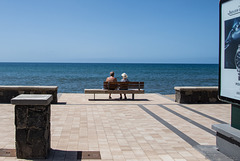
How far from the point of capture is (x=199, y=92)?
1167 cm

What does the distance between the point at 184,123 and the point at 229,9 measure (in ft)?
12.1

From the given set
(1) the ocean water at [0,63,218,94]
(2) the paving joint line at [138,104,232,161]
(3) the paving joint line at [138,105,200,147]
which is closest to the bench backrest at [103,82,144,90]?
(3) the paving joint line at [138,105,200,147]

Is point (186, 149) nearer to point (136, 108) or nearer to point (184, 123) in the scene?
point (184, 123)

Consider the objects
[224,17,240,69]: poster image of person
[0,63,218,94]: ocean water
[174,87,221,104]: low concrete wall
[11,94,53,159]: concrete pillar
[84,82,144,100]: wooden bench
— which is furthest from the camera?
[0,63,218,94]: ocean water

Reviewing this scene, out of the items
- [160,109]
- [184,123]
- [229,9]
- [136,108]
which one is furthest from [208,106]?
[229,9]

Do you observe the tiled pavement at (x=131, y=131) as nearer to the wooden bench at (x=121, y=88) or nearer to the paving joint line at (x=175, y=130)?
the paving joint line at (x=175, y=130)

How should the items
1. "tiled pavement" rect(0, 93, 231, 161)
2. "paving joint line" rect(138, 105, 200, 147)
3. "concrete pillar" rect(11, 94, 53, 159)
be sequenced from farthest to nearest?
"paving joint line" rect(138, 105, 200, 147) < "tiled pavement" rect(0, 93, 231, 161) < "concrete pillar" rect(11, 94, 53, 159)

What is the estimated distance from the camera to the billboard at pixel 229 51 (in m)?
4.71

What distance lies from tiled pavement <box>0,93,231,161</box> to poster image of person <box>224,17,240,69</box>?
5.26ft

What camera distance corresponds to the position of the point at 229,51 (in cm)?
495

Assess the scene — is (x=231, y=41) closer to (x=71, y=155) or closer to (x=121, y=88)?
(x=71, y=155)

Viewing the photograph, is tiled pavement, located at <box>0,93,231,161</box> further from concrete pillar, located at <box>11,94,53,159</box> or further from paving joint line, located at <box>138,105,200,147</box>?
concrete pillar, located at <box>11,94,53,159</box>

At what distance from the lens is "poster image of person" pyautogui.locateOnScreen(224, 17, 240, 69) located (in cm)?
470

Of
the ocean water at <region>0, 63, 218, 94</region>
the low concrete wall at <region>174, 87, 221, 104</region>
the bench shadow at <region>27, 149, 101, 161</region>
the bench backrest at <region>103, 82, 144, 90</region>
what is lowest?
the ocean water at <region>0, 63, 218, 94</region>
